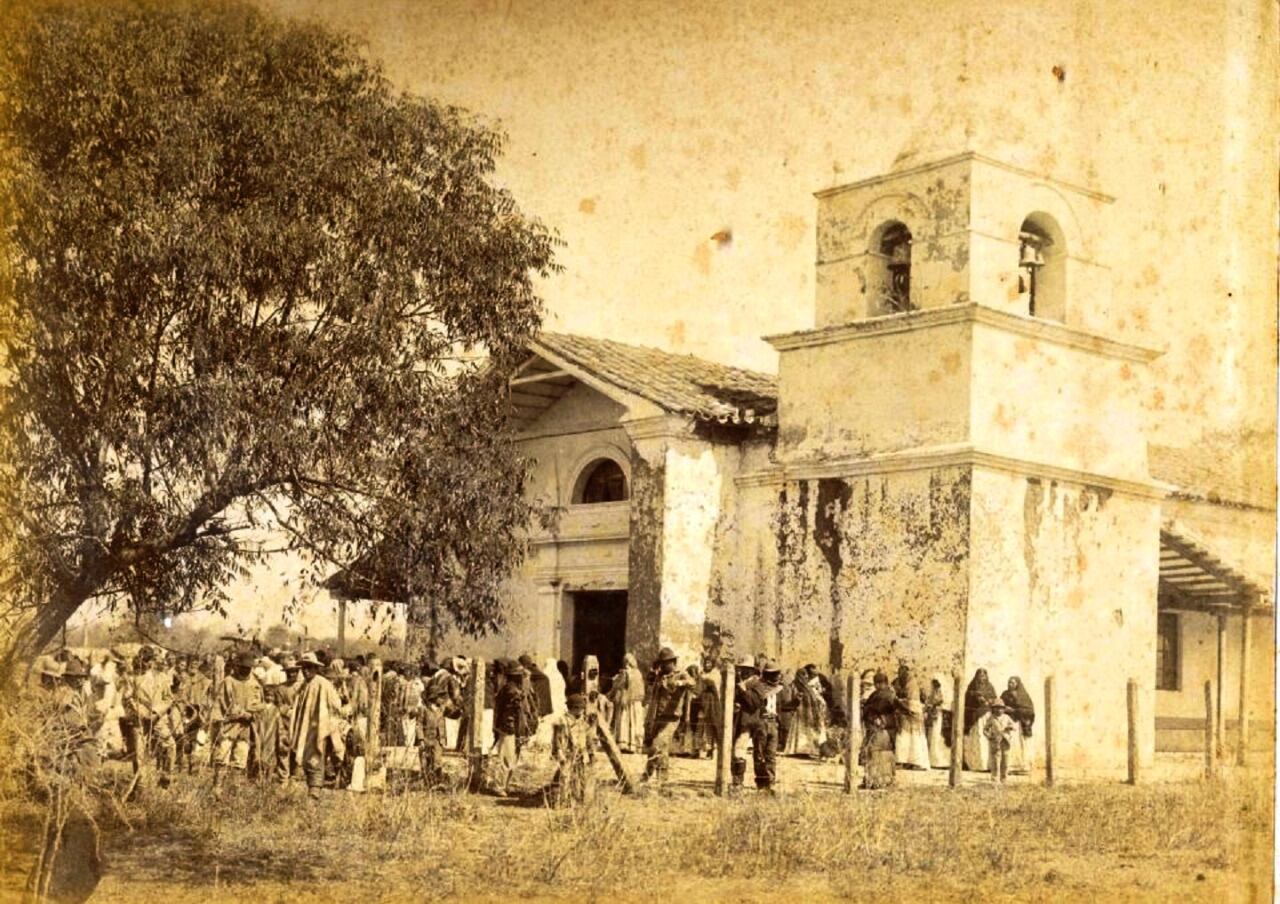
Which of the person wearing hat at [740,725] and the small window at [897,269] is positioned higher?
the small window at [897,269]

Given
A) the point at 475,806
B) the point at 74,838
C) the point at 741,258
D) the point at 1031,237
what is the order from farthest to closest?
the point at 1031,237, the point at 741,258, the point at 475,806, the point at 74,838

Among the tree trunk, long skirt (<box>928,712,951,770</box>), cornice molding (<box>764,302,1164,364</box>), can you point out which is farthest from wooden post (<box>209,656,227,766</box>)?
long skirt (<box>928,712,951,770</box>)

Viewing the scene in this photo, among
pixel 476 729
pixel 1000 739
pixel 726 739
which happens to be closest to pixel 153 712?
pixel 476 729

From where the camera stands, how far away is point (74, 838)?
Result: 7.41 m

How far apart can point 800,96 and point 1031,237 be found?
5.92ft

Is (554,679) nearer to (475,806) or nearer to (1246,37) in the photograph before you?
(475,806)

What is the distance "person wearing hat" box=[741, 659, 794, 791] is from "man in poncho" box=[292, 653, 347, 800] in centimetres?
212

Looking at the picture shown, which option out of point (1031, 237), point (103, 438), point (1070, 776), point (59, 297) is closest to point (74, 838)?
point (103, 438)

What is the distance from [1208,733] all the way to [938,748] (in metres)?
1.36

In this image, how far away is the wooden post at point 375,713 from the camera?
7.96 m

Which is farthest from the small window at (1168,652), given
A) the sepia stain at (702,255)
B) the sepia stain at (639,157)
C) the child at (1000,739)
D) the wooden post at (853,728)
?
the sepia stain at (639,157)

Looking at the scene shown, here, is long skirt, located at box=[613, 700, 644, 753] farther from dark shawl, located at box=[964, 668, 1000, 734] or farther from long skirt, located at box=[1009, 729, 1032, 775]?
long skirt, located at box=[1009, 729, 1032, 775]

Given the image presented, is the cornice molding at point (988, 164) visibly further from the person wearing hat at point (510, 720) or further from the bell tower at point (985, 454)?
the person wearing hat at point (510, 720)

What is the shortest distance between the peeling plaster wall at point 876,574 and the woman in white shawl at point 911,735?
20cm
